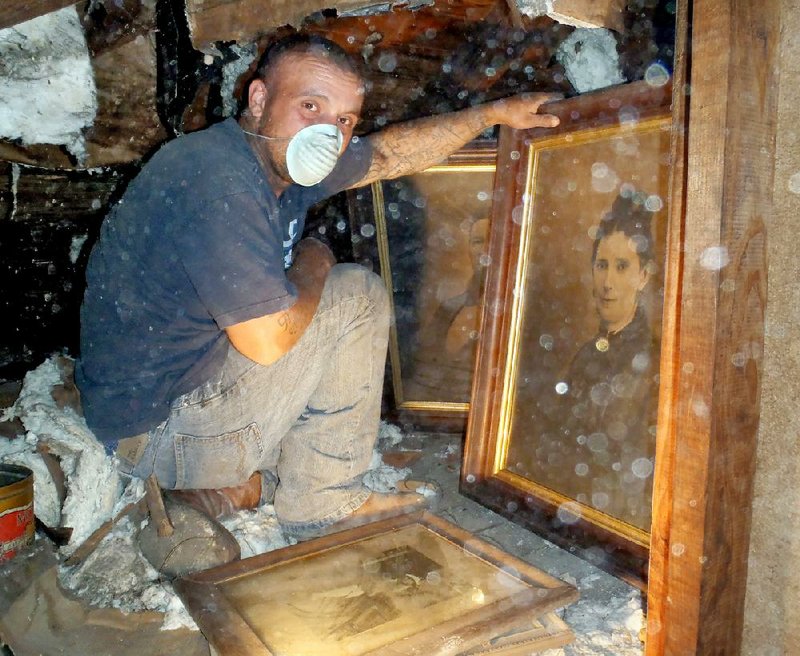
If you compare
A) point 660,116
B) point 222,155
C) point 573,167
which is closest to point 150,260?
point 222,155

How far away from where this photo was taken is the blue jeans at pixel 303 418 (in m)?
1.96

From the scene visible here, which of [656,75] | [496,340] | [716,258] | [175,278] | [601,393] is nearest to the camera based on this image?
[716,258]

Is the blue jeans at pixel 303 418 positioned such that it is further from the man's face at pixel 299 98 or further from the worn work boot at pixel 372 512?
the man's face at pixel 299 98

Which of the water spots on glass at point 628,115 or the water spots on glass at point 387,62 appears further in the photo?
the water spots on glass at point 387,62

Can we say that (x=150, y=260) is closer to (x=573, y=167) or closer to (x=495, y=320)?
(x=495, y=320)

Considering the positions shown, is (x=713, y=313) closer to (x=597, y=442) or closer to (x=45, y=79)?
(x=597, y=442)

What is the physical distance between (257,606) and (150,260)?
1053 millimetres

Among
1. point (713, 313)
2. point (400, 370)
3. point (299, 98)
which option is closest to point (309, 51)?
point (299, 98)

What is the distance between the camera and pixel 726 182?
3.59ft

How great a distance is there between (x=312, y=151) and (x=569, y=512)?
4.91ft

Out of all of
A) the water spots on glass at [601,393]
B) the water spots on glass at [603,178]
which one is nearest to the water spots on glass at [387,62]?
the water spots on glass at [603,178]

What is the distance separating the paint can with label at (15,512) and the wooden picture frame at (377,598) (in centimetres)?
68

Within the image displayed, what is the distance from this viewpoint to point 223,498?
229 cm

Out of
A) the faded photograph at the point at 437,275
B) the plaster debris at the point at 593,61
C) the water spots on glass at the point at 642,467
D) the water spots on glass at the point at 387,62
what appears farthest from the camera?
the faded photograph at the point at 437,275
